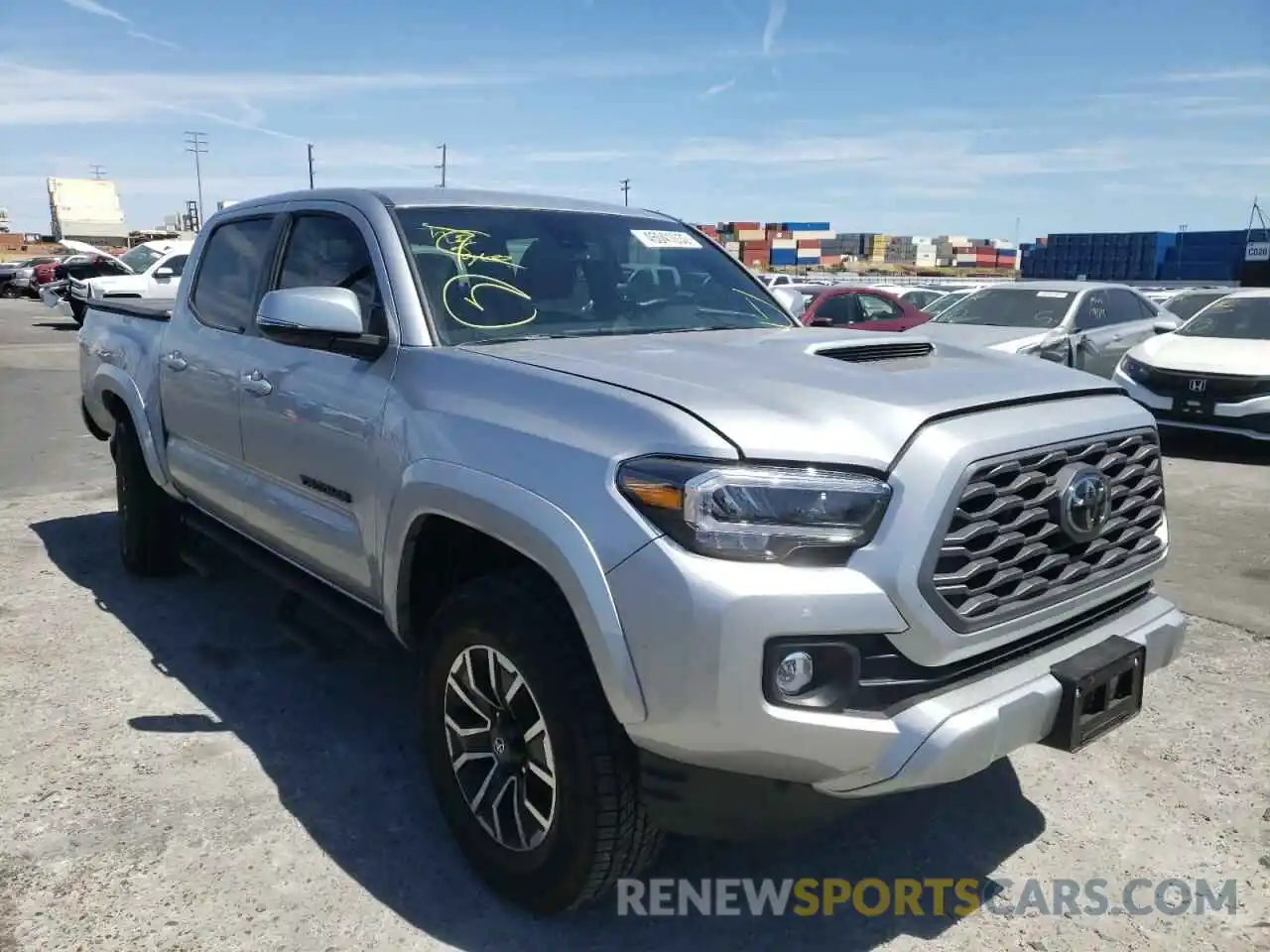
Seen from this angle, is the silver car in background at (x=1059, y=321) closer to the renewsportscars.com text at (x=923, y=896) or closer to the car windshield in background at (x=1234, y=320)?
the car windshield in background at (x=1234, y=320)

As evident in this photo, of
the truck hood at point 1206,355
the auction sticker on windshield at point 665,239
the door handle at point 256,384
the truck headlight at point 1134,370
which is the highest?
the auction sticker on windshield at point 665,239

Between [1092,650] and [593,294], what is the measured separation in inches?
75.3

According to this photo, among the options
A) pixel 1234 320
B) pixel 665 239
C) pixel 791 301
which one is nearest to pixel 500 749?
pixel 665 239

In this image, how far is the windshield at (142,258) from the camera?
21.7 meters

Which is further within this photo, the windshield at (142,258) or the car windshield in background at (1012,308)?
the windshield at (142,258)

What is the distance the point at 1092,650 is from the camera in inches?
100.0

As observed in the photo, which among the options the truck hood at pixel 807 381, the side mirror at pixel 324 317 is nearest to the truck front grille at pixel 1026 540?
the truck hood at pixel 807 381

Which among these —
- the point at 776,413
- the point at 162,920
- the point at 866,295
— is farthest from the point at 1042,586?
the point at 866,295

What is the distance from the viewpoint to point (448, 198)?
3.57 m

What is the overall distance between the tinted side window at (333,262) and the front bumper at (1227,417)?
23.6 feet

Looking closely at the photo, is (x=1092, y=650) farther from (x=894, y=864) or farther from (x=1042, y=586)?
(x=894, y=864)

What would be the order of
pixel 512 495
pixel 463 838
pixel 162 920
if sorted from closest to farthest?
pixel 512 495 < pixel 162 920 < pixel 463 838

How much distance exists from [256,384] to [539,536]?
1.83m

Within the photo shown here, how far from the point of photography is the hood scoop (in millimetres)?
2908
